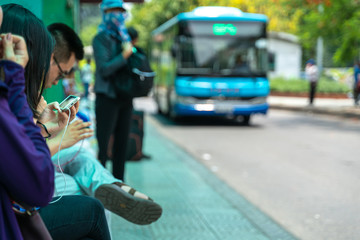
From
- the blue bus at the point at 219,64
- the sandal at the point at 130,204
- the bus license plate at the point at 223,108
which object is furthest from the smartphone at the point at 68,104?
the bus license plate at the point at 223,108

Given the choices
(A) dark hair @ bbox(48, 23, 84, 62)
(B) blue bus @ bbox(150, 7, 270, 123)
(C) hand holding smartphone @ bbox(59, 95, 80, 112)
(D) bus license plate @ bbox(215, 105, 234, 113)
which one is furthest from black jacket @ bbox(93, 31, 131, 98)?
(D) bus license plate @ bbox(215, 105, 234, 113)

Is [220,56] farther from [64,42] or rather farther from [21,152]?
[21,152]

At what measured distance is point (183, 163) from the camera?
7582 millimetres

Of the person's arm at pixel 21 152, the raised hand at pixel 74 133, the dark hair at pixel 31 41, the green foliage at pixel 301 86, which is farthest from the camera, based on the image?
the green foliage at pixel 301 86

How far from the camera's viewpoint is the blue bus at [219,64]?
44.0 feet

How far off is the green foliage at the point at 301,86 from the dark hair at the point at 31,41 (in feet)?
84.6

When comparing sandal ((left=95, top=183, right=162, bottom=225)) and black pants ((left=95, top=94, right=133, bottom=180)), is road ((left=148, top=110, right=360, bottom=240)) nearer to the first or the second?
black pants ((left=95, top=94, right=133, bottom=180))

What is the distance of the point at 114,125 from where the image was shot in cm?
466

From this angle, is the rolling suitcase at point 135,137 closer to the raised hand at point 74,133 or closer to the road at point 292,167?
the road at point 292,167

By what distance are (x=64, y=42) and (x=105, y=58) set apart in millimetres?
1104

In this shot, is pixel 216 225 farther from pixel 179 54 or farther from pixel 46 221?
pixel 179 54

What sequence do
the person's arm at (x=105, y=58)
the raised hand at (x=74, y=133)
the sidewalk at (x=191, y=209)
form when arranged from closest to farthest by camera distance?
the raised hand at (x=74, y=133)
the sidewalk at (x=191, y=209)
the person's arm at (x=105, y=58)

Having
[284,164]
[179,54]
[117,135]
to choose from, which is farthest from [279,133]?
[117,135]

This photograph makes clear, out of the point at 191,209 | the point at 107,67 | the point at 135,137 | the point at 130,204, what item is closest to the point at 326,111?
the point at 135,137
